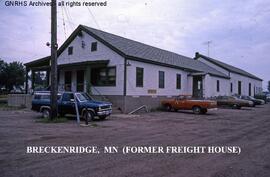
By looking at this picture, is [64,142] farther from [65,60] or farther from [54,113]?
[65,60]

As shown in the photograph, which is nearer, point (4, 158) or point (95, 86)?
A: point (4, 158)

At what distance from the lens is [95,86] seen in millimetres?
26016

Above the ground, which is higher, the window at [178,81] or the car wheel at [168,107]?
the window at [178,81]

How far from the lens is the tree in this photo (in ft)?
211

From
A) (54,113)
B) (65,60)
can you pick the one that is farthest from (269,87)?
(54,113)

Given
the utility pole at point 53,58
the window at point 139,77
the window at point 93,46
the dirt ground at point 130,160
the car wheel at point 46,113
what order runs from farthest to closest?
1. the window at point 93,46
2. the window at point 139,77
3. the car wheel at point 46,113
4. the utility pole at point 53,58
5. the dirt ground at point 130,160

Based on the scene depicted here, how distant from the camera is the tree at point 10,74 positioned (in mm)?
64406

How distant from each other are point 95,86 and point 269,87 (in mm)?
146787

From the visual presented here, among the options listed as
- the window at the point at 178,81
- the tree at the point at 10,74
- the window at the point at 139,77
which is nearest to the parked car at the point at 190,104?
the window at the point at 139,77

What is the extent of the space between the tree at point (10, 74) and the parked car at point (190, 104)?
48.9 m

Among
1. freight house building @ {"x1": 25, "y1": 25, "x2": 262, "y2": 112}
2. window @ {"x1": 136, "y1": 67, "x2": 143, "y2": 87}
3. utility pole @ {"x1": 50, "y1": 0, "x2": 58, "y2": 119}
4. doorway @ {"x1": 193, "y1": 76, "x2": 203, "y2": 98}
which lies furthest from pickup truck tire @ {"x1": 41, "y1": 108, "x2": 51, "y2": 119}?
doorway @ {"x1": 193, "y1": 76, "x2": 203, "y2": 98}

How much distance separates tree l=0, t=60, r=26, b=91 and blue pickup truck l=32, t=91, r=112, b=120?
5009 centimetres

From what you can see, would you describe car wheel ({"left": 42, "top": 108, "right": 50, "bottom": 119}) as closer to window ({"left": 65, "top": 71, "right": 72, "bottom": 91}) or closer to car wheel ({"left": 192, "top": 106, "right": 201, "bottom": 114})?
window ({"left": 65, "top": 71, "right": 72, "bottom": 91})

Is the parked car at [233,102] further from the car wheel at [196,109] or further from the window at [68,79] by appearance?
the window at [68,79]
